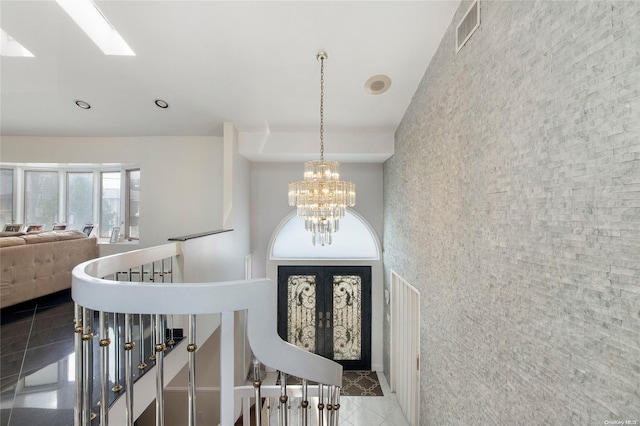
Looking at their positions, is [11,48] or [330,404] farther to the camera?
[11,48]

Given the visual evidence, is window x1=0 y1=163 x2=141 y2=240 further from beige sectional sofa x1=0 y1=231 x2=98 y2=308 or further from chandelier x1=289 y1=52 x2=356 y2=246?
chandelier x1=289 y1=52 x2=356 y2=246

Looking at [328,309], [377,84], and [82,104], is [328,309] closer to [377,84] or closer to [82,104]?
[377,84]

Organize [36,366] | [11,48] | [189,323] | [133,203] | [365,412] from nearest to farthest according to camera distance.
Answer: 1. [189,323]
2. [36,366]
3. [11,48]
4. [365,412]
5. [133,203]

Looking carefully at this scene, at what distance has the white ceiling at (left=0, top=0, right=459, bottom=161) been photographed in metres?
2.43

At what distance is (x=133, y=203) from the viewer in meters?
4.93

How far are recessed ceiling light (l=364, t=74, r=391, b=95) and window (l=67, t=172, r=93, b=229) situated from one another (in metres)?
5.43

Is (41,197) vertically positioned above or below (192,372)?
above

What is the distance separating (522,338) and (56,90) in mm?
5604

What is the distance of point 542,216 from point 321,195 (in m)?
1.76

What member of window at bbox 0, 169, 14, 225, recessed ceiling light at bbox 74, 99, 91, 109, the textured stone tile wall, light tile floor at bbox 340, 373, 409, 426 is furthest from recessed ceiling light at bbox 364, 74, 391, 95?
window at bbox 0, 169, 14, 225

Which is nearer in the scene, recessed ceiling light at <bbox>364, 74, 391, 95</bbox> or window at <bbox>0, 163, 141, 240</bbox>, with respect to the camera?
recessed ceiling light at <bbox>364, 74, 391, 95</bbox>

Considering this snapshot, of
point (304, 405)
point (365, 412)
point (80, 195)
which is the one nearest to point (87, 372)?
point (304, 405)

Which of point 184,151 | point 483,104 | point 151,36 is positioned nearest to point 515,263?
point 483,104

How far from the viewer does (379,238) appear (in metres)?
5.10
